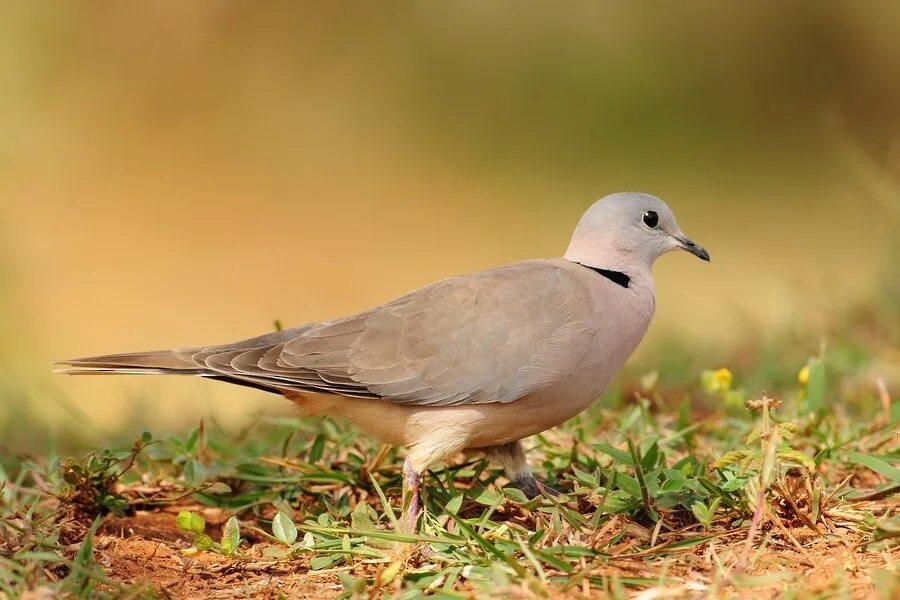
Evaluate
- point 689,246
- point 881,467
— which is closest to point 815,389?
point 689,246

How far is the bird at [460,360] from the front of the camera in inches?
139

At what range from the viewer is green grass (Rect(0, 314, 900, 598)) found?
9.64ft

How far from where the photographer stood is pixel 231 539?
331 cm

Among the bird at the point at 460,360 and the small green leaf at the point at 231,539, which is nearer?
the small green leaf at the point at 231,539

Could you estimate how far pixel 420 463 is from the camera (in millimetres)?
3529

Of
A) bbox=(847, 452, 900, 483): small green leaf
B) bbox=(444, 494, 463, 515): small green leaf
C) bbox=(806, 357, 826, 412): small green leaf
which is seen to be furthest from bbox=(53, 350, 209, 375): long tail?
bbox=(806, 357, 826, 412): small green leaf

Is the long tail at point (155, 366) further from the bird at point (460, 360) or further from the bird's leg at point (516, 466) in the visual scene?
the bird's leg at point (516, 466)

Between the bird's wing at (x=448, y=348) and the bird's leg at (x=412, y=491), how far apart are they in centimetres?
22

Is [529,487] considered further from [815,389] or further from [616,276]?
[815,389]

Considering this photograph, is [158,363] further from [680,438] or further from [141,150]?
[141,150]

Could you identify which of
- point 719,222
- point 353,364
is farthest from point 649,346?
point 719,222

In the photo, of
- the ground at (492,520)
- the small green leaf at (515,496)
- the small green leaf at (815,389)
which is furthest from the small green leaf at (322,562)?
the small green leaf at (815,389)

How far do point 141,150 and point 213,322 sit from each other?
140 inches

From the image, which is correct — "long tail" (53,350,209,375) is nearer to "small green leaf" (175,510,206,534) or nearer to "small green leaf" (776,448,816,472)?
"small green leaf" (175,510,206,534)
